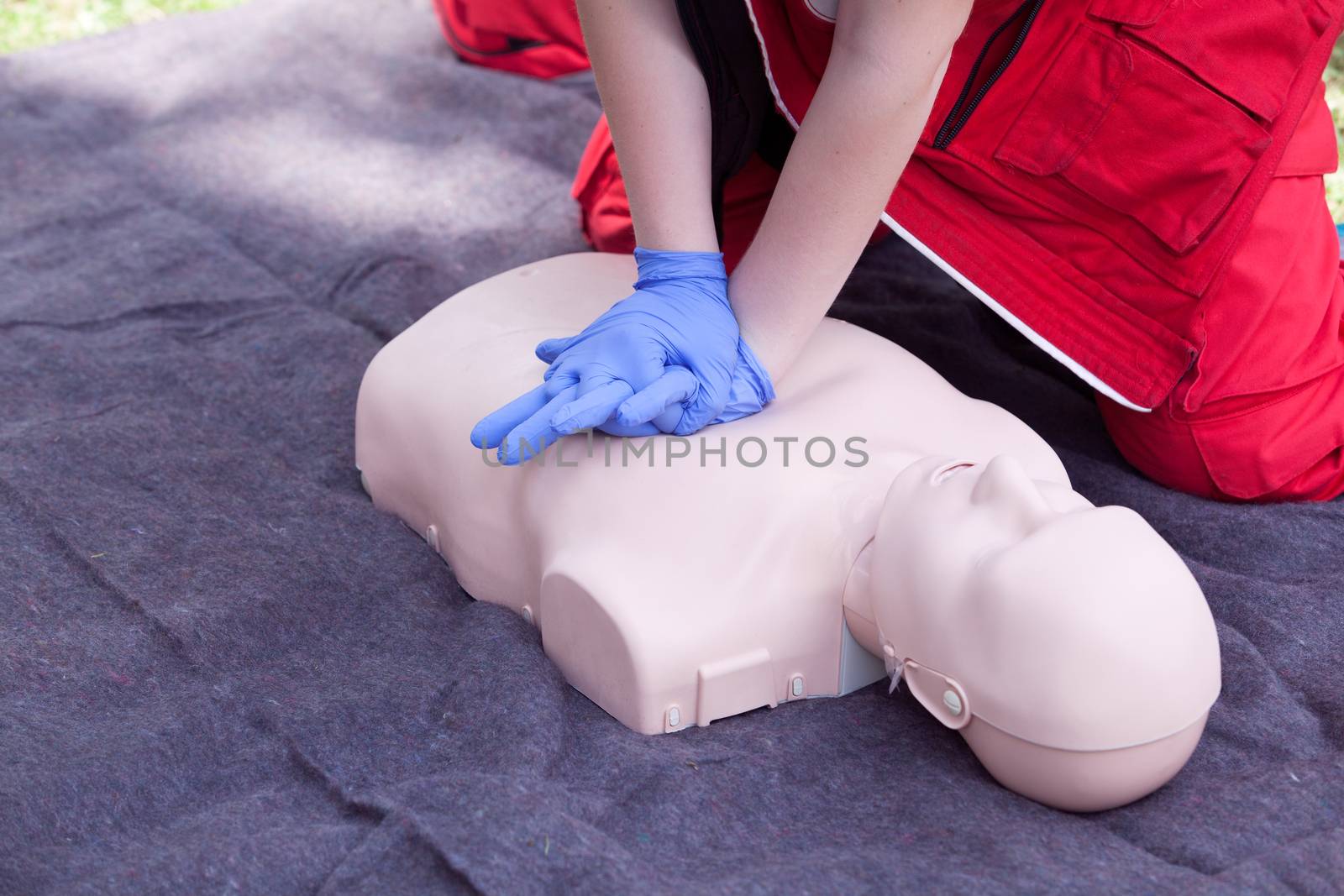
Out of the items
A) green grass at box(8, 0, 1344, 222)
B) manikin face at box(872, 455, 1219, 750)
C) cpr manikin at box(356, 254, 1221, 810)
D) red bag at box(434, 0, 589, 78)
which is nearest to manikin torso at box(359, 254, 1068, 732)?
cpr manikin at box(356, 254, 1221, 810)

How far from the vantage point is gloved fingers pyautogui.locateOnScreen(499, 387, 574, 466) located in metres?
1.03

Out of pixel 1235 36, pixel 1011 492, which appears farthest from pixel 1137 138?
pixel 1011 492

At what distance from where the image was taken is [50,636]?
1.13 m

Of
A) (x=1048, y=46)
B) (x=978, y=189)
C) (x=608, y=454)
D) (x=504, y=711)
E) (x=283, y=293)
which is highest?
(x=1048, y=46)

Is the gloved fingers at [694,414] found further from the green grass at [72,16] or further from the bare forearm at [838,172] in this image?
the green grass at [72,16]

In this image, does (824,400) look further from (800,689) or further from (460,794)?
(460,794)

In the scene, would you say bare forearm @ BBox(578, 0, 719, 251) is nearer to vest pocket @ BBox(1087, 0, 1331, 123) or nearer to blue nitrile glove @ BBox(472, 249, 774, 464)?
blue nitrile glove @ BBox(472, 249, 774, 464)

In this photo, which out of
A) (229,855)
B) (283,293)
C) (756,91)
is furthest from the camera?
(283,293)

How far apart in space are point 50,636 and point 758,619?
0.66 m

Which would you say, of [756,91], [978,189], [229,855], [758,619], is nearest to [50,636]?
[229,855]

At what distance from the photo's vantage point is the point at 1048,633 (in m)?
0.84

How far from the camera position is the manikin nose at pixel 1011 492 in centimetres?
90

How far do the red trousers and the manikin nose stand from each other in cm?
46

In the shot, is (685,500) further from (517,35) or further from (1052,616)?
(517,35)
